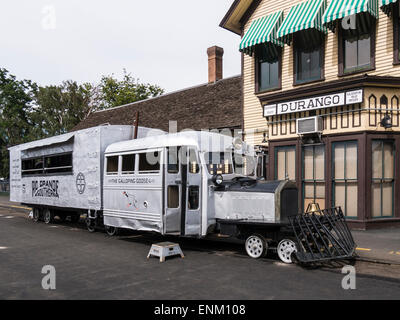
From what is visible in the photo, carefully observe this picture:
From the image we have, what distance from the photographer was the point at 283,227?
332 inches

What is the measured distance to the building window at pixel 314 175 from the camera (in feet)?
45.6

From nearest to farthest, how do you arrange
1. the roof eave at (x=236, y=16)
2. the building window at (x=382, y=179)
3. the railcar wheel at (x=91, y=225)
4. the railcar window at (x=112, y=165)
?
the railcar window at (x=112, y=165) → the building window at (x=382, y=179) → the railcar wheel at (x=91, y=225) → the roof eave at (x=236, y=16)

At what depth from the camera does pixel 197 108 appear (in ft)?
75.1

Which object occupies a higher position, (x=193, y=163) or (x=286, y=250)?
(x=193, y=163)

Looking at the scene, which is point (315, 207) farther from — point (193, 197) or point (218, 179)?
point (193, 197)

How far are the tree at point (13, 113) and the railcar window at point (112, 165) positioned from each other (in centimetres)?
3493

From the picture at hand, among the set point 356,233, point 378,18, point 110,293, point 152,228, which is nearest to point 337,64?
point 378,18

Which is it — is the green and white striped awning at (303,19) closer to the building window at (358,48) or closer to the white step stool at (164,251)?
the building window at (358,48)

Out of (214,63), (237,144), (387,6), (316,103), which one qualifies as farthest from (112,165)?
(214,63)

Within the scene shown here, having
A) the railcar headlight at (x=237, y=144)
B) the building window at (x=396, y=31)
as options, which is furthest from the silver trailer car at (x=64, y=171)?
the building window at (x=396, y=31)

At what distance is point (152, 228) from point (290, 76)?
29.9 ft

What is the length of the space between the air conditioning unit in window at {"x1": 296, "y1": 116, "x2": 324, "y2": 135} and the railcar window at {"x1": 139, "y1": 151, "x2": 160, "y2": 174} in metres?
6.36

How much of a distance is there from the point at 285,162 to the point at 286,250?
7113 millimetres
